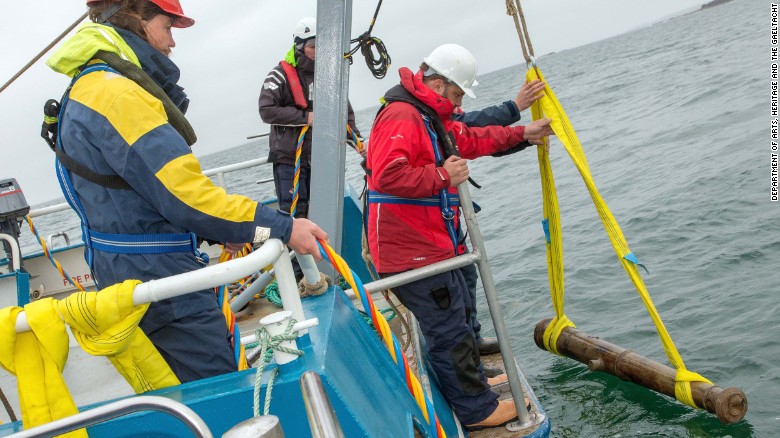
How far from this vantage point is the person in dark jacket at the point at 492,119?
440 centimetres

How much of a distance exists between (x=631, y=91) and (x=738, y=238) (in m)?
17.9

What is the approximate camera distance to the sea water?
5355 mm

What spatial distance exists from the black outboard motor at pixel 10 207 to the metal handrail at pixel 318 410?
4.86m

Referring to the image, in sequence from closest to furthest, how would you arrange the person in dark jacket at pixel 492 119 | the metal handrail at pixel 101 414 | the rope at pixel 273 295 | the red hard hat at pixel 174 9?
the metal handrail at pixel 101 414 → the red hard hat at pixel 174 9 → the person in dark jacket at pixel 492 119 → the rope at pixel 273 295

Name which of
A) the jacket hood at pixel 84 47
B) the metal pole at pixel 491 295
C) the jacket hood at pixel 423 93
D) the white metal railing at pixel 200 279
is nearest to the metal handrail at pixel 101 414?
the white metal railing at pixel 200 279

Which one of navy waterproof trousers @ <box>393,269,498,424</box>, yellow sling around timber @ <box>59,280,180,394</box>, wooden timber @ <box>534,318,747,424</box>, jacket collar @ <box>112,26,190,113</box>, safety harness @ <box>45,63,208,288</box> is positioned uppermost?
jacket collar @ <box>112,26,190,113</box>

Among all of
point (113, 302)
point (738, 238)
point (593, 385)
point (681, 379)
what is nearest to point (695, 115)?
point (738, 238)

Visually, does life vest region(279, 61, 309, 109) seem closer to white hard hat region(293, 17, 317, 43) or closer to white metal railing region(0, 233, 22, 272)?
white hard hat region(293, 17, 317, 43)

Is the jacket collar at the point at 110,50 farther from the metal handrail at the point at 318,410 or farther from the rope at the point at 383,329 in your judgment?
the metal handrail at the point at 318,410

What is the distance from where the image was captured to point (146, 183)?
2.36 meters

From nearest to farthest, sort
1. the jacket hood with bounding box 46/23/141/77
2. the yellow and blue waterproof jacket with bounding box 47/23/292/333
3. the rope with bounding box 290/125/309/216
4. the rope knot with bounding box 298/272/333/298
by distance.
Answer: the yellow and blue waterproof jacket with bounding box 47/23/292/333 < the jacket hood with bounding box 46/23/141/77 < the rope knot with bounding box 298/272/333/298 < the rope with bounding box 290/125/309/216

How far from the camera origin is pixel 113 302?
1999 mm

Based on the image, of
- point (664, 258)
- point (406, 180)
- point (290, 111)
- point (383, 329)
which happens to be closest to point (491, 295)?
point (406, 180)

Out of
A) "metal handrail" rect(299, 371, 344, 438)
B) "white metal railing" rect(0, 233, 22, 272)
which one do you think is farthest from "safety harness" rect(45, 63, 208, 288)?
"white metal railing" rect(0, 233, 22, 272)
